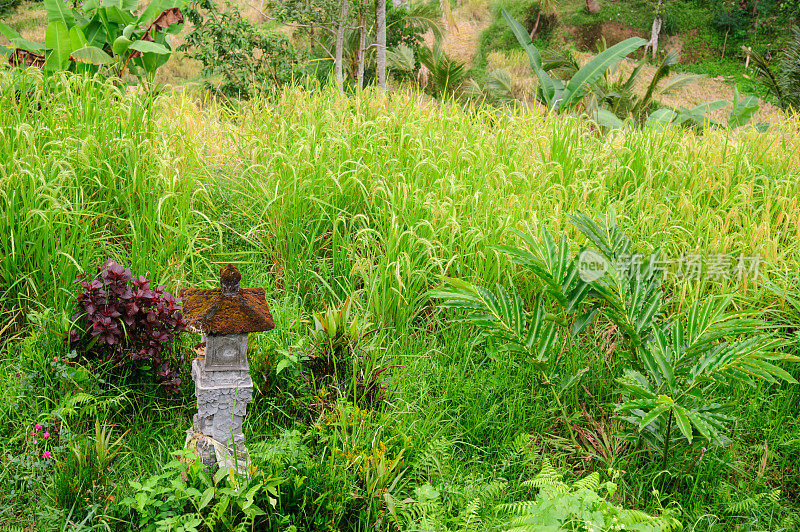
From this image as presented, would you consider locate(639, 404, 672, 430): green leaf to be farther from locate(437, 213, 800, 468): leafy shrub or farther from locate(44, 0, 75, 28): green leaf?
locate(44, 0, 75, 28): green leaf

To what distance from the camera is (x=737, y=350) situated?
2227mm

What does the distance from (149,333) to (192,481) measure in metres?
0.71

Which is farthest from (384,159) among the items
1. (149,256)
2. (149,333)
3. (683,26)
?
(683,26)

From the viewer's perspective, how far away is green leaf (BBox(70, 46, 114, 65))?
Result: 4.66 metres

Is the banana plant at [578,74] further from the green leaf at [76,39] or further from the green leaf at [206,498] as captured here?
the green leaf at [206,498]

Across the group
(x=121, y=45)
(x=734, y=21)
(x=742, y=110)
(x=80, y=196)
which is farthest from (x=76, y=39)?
(x=734, y=21)

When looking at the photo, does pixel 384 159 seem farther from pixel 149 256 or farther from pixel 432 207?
pixel 149 256

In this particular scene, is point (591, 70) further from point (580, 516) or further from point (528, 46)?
point (580, 516)

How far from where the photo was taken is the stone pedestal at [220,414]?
217cm

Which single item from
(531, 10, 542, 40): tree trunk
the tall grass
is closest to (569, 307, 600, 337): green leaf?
the tall grass

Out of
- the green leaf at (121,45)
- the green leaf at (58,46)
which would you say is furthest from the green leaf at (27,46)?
the green leaf at (121,45)

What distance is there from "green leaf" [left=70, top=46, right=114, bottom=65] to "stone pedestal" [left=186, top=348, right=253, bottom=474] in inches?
138

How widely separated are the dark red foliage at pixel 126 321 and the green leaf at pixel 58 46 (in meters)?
3.01

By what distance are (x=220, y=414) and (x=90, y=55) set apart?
3709 mm
